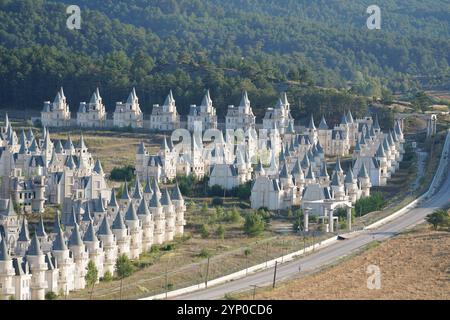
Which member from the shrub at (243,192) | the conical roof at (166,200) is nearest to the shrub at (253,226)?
the conical roof at (166,200)

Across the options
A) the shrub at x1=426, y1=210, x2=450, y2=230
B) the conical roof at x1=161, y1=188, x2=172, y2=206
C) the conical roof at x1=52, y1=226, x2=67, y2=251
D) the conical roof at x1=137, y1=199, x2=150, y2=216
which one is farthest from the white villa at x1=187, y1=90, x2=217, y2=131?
the conical roof at x1=52, y1=226, x2=67, y2=251

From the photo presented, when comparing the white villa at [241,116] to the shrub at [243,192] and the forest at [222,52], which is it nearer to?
the forest at [222,52]

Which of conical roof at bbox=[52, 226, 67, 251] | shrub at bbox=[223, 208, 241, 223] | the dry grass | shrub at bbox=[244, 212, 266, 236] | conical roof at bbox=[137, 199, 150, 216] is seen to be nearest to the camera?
conical roof at bbox=[52, 226, 67, 251]

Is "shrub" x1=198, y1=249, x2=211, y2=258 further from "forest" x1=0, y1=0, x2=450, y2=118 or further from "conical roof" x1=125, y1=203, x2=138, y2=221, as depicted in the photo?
"forest" x1=0, y1=0, x2=450, y2=118

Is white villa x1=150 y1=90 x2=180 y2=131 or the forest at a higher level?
the forest

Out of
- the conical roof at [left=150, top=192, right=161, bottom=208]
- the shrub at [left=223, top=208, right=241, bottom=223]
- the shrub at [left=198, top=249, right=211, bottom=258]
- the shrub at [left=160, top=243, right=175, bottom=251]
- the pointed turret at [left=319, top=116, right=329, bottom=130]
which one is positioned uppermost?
the pointed turret at [left=319, top=116, right=329, bottom=130]

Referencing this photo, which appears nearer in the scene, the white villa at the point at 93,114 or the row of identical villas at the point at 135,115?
the row of identical villas at the point at 135,115

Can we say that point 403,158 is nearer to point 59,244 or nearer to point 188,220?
point 188,220

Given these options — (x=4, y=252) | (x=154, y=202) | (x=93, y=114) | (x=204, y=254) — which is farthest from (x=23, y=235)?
(x=93, y=114)
